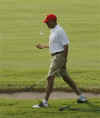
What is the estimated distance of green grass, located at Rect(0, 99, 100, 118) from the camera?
866 cm

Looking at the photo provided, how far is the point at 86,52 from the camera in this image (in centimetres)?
1575

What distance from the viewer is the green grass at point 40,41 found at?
12.3 m

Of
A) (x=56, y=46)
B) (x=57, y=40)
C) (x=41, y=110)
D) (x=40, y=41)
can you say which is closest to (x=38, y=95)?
(x=41, y=110)

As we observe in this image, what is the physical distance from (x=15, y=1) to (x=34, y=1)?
1267mm

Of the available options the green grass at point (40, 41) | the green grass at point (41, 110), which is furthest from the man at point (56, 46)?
the green grass at point (40, 41)

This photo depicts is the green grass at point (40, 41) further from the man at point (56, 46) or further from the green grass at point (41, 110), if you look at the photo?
the man at point (56, 46)

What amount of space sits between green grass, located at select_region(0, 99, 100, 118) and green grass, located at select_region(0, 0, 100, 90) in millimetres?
1543

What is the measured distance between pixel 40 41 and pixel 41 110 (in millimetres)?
8777

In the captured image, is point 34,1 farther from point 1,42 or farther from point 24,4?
point 1,42

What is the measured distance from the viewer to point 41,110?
9078 mm

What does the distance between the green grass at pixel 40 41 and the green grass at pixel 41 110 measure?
60.8 inches

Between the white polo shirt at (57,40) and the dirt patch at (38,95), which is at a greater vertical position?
the white polo shirt at (57,40)

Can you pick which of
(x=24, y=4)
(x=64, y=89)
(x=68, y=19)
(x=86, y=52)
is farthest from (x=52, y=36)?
(x=24, y=4)

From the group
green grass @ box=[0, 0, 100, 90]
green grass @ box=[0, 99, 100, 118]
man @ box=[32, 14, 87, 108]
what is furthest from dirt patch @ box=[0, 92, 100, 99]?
man @ box=[32, 14, 87, 108]
